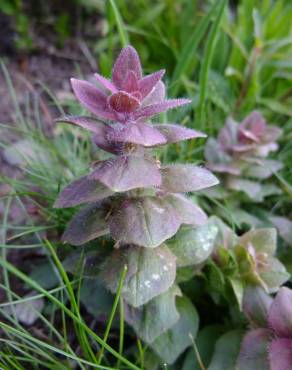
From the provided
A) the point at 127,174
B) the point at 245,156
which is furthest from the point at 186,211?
the point at 245,156

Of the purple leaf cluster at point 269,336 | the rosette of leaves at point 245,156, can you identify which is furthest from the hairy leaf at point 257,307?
the rosette of leaves at point 245,156

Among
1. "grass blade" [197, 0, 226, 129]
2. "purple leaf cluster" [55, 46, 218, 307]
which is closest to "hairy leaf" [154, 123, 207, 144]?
"purple leaf cluster" [55, 46, 218, 307]

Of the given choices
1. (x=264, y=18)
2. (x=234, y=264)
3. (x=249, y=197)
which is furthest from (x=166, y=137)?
(x=264, y=18)

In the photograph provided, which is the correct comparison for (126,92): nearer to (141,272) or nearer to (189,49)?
(141,272)

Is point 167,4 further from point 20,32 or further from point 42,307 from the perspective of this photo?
point 42,307

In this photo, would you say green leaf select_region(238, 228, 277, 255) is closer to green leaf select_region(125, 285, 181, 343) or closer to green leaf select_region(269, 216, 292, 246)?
green leaf select_region(269, 216, 292, 246)

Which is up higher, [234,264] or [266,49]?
[266,49]
